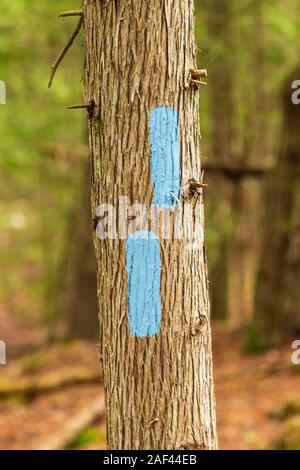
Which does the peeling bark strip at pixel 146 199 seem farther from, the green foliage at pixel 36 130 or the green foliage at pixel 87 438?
the green foliage at pixel 36 130

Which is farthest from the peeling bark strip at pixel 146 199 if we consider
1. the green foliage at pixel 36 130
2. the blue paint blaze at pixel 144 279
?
the green foliage at pixel 36 130

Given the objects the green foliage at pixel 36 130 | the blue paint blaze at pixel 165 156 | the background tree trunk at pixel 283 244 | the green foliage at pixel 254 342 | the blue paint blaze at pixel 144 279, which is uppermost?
the green foliage at pixel 36 130

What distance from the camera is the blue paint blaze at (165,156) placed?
3.31 m

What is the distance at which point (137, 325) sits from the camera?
3.38m

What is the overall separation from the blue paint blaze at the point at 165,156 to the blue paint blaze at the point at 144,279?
21 centimetres

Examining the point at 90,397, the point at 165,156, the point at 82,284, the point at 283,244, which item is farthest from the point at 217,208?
the point at 165,156

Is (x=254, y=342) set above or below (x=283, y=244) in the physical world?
below

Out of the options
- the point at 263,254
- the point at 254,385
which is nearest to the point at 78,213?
the point at 263,254

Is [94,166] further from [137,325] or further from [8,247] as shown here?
[8,247]

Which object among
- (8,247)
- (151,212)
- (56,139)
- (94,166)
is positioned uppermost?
(8,247)

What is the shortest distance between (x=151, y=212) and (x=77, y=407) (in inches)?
275

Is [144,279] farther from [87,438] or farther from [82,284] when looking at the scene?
[82,284]

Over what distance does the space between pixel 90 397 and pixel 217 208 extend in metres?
4.77

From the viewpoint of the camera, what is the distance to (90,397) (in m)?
10.1
